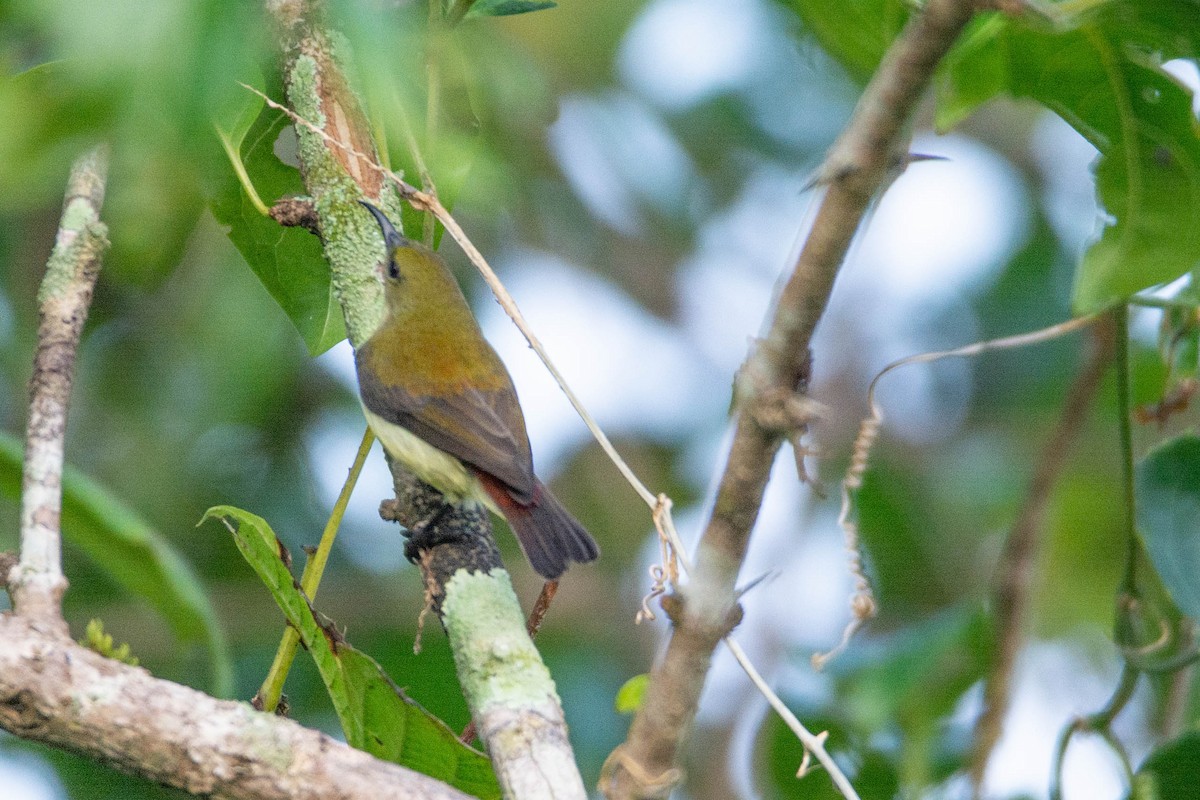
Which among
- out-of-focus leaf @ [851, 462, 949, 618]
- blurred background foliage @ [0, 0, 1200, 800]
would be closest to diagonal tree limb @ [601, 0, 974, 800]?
blurred background foliage @ [0, 0, 1200, 800]

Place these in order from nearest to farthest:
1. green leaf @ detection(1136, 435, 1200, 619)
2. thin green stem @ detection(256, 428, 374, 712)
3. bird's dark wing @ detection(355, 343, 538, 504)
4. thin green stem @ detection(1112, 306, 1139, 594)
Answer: thin green stem @ detection(256, 428, 374, 712) < thin green stem @ detection(1112, 306, 1139, 594) < green leaf @ detection(1136, 435, 1200, 619) < bird's dark wing @ detection(355, 343, 538, 504)

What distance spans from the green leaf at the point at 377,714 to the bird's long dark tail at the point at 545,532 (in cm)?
72

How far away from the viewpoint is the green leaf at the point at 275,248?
3.06 metres

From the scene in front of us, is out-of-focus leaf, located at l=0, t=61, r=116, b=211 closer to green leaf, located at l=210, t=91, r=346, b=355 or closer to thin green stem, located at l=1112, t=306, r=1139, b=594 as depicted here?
green leaf, located at l=210, t=91, r=346, b=355

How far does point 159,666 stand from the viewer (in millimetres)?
4785

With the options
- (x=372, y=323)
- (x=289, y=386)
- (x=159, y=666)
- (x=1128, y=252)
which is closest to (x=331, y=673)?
(x=372, y=323)

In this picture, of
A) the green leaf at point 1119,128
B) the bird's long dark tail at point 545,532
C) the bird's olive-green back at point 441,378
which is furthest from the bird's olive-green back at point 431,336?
the green leaf at point 1119,128

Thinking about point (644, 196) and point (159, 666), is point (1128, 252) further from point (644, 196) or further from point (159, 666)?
point (644, 196)

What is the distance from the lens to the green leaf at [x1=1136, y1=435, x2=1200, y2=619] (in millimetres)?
2848

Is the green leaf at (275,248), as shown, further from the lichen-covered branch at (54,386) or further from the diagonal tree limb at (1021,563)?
the diagonal tree limb at (1021,563)

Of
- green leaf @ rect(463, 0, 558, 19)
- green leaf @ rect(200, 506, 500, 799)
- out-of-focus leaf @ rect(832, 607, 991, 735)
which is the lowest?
green leaf @ rect(200, 506, 500, 799)

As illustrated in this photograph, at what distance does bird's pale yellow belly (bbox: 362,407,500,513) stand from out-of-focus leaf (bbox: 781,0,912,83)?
1.36 metres

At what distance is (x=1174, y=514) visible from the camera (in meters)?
2.93

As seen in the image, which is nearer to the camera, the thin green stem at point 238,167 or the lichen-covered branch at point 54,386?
the lichen-covered branch at point 54,386
